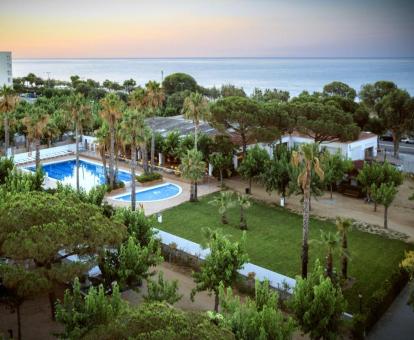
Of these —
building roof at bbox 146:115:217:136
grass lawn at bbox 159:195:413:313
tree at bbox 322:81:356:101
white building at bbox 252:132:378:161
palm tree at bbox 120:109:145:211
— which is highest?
tree at bbox 322:81:356:101

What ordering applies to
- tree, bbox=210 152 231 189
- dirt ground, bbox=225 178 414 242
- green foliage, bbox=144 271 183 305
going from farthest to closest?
tree, bbox=210 152 231 189
dirt ground, bbox=225 178 414 242
green foliage, bbox=144 271 183 305

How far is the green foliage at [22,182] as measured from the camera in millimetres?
29994

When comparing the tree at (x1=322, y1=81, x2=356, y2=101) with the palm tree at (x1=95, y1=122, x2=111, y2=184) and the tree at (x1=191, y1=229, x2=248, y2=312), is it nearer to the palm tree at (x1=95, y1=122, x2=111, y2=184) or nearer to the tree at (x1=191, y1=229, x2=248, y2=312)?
the palm tree at (x1=95, y1=122, x2=111, y2=184)

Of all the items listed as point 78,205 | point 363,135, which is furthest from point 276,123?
point 78,205

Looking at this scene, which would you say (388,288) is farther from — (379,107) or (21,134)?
(21,134)

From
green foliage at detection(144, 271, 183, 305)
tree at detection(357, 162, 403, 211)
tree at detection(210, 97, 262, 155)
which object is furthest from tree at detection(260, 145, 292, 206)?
green foliage at detection(144, 271, 183, 305)

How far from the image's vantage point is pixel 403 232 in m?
34.0

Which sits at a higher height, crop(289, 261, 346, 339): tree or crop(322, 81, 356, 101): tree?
crop(322, 81, 356, 101): tree

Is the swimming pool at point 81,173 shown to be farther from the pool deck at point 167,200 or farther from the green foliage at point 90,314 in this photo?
the green foliage at point 90,314

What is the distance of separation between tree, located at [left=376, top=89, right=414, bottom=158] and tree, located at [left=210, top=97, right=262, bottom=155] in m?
19.1

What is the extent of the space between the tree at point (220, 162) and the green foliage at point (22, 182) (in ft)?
53.2

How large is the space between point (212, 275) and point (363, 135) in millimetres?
36736

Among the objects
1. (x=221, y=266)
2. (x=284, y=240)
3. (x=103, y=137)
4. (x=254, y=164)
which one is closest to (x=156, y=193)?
(x=103, y=137)

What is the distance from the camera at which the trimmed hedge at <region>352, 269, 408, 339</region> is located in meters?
21.1
